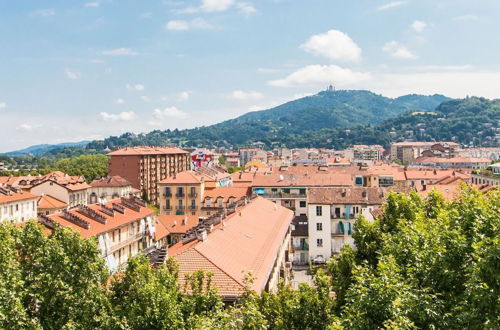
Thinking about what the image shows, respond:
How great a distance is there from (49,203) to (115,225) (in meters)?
46.1

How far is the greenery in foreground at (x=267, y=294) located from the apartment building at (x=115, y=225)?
27288 millimetres

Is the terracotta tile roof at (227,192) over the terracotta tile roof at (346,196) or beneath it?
beneath

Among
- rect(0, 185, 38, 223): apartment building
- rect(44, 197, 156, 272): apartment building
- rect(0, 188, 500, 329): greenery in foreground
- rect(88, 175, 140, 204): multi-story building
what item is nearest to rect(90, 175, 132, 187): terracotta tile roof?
rect(88, 175, 140, 204): multi-story building

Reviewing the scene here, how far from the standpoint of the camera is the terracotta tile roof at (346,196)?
212 ft

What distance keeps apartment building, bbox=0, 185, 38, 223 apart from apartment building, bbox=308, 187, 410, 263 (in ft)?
141

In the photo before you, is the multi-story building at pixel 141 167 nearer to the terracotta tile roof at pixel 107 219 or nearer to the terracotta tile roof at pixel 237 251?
the terracotta tile roof at pixel 107 219

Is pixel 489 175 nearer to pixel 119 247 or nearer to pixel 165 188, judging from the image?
pixel 165 188

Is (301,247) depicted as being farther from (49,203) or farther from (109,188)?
(109,188)

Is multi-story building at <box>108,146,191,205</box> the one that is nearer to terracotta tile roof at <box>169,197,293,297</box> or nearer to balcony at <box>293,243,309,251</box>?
balcony at <box>293,243,309,251</box>

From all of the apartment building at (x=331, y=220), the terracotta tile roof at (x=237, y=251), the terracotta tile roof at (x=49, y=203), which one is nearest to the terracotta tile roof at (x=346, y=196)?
the apartment building at (x=331, y=220)

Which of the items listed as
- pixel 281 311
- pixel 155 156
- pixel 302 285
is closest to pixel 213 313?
pixel 281 311

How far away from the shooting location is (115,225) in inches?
2108

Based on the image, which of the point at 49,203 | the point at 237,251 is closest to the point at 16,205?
the point at 49,203

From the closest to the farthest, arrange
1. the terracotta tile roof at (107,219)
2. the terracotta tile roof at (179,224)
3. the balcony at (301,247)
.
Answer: the terracotta tile roof at (107,219) < the terracotta tile roof at (179,224) < the balcony at (301,247)
